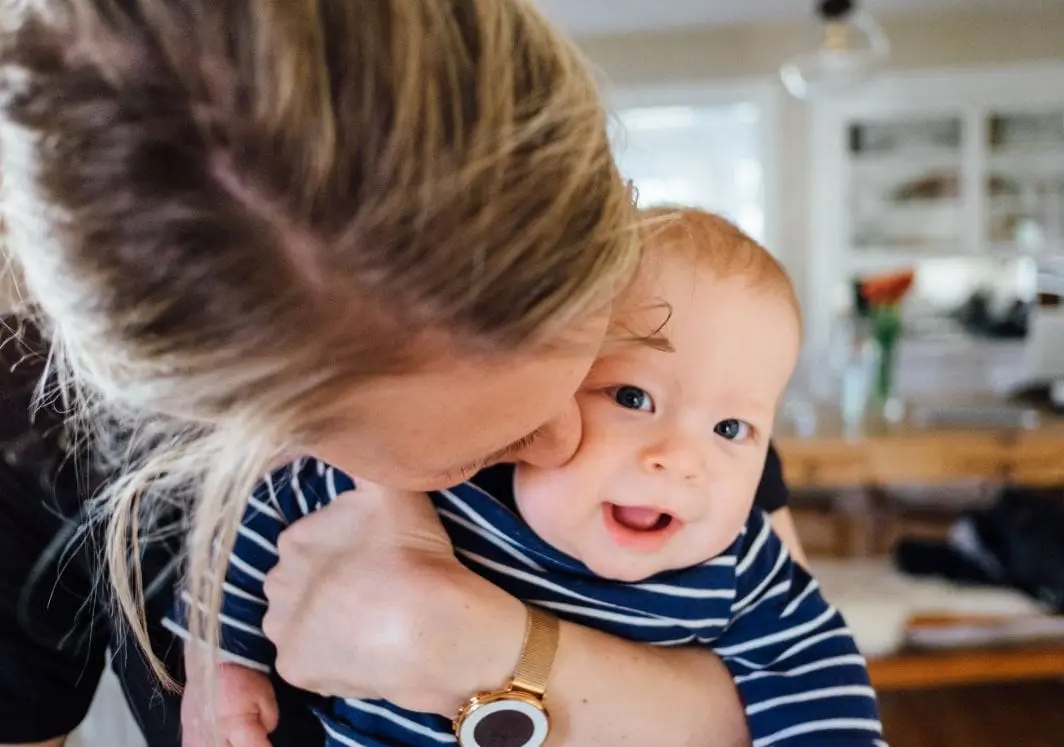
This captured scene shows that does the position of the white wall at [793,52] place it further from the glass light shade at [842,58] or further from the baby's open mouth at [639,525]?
the baby's open mouth at [639,525]

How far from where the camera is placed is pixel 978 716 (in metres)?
2.41

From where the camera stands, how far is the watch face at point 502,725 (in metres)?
0.65

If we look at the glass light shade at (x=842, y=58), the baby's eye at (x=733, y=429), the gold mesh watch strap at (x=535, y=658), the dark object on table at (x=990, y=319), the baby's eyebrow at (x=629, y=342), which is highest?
the baby's eyebrow at (x=629, y=342)

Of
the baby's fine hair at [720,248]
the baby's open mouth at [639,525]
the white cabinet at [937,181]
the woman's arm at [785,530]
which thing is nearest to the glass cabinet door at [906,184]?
the white cabinet at [937,181]

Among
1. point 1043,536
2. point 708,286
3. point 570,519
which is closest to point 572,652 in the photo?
point 570,519

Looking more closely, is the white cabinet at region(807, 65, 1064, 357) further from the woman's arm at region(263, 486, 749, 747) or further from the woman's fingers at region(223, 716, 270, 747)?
the woman's fingers at region(223, 716, 270, 747)

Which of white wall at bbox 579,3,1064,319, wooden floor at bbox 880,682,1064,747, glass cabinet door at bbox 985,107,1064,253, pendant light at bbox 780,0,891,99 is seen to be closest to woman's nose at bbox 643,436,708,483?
wooden floor at bbox 880,682,1064,747

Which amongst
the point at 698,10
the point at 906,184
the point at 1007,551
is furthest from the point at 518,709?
the point at 906,184

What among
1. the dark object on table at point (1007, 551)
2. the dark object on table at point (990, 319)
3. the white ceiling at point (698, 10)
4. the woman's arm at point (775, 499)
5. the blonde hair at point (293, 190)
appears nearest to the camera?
the blonde hair at point (293, 190)

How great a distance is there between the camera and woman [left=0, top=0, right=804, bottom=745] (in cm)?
36

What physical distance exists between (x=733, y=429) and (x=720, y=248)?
136 millimetres

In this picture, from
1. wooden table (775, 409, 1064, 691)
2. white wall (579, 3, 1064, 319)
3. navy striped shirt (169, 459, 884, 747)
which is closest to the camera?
navy striped shirt (169, 459, 884, 747)

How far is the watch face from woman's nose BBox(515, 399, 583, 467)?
6.8 inches

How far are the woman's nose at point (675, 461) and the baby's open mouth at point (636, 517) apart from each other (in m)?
0.04
